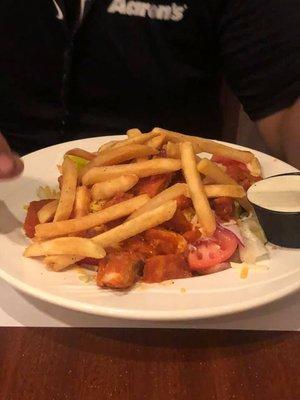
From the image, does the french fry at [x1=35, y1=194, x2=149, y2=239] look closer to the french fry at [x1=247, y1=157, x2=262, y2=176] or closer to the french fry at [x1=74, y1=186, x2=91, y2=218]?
the french fry at [x1=74, y1=186, x2=91, y2=218]

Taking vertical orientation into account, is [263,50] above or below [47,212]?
above

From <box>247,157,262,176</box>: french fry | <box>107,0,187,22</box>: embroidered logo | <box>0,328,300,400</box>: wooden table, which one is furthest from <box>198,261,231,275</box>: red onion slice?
<box>107,0,187,22</box>: embroidered logo

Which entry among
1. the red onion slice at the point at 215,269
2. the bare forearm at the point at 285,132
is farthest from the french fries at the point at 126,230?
the bare forearm at the point at 285,132

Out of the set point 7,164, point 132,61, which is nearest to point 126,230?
point 7,164

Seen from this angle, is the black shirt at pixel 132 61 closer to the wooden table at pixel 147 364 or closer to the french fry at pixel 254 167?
the french fry at pixel 254 167

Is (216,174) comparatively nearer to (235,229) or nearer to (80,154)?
(235,229)

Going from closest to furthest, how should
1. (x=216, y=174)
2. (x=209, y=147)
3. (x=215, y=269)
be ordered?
(x=215, y=269), (x=216, y=174), (x=209, y=147)

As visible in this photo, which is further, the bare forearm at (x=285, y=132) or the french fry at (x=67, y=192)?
the bare forearm at (x=285, y=132)
